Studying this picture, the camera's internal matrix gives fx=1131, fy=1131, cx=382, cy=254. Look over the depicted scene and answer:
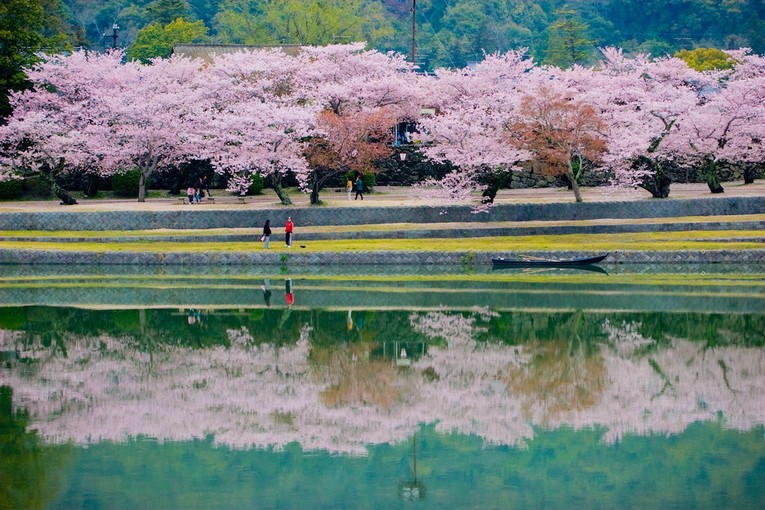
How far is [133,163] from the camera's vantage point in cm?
6003

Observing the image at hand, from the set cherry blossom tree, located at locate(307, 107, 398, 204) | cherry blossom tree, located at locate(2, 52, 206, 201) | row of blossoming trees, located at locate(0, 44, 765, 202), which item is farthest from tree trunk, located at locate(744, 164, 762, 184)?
cherry blossom tree, located at locate(2, 52, 206, 201)

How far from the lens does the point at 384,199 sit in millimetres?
57375

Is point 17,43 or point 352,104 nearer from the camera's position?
point 352,104

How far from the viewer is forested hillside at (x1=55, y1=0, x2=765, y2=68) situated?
10669 centimetres

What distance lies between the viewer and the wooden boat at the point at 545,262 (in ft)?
136

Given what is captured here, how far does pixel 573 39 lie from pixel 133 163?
57466 millimetres

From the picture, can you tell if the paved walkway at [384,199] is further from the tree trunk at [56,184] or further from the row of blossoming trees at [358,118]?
the row of blossoming trees at [358,118]

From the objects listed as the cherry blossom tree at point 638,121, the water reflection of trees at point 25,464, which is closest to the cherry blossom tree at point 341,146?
the cherry blossom tree at point 638,121

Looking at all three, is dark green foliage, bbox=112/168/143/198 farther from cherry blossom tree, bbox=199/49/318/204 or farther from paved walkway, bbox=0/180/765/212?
cherry blossom tree, bbox=199/49/318/204

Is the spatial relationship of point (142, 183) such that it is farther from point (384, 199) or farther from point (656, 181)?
point (656, 181)

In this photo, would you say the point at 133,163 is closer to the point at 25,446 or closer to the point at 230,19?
the point at 25,446

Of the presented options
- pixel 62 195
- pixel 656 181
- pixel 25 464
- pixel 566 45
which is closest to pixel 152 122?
pixel 62 195

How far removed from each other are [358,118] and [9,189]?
19.9 metres

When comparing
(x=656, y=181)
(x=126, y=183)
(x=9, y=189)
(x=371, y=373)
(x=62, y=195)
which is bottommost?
(x=371, y=373)
